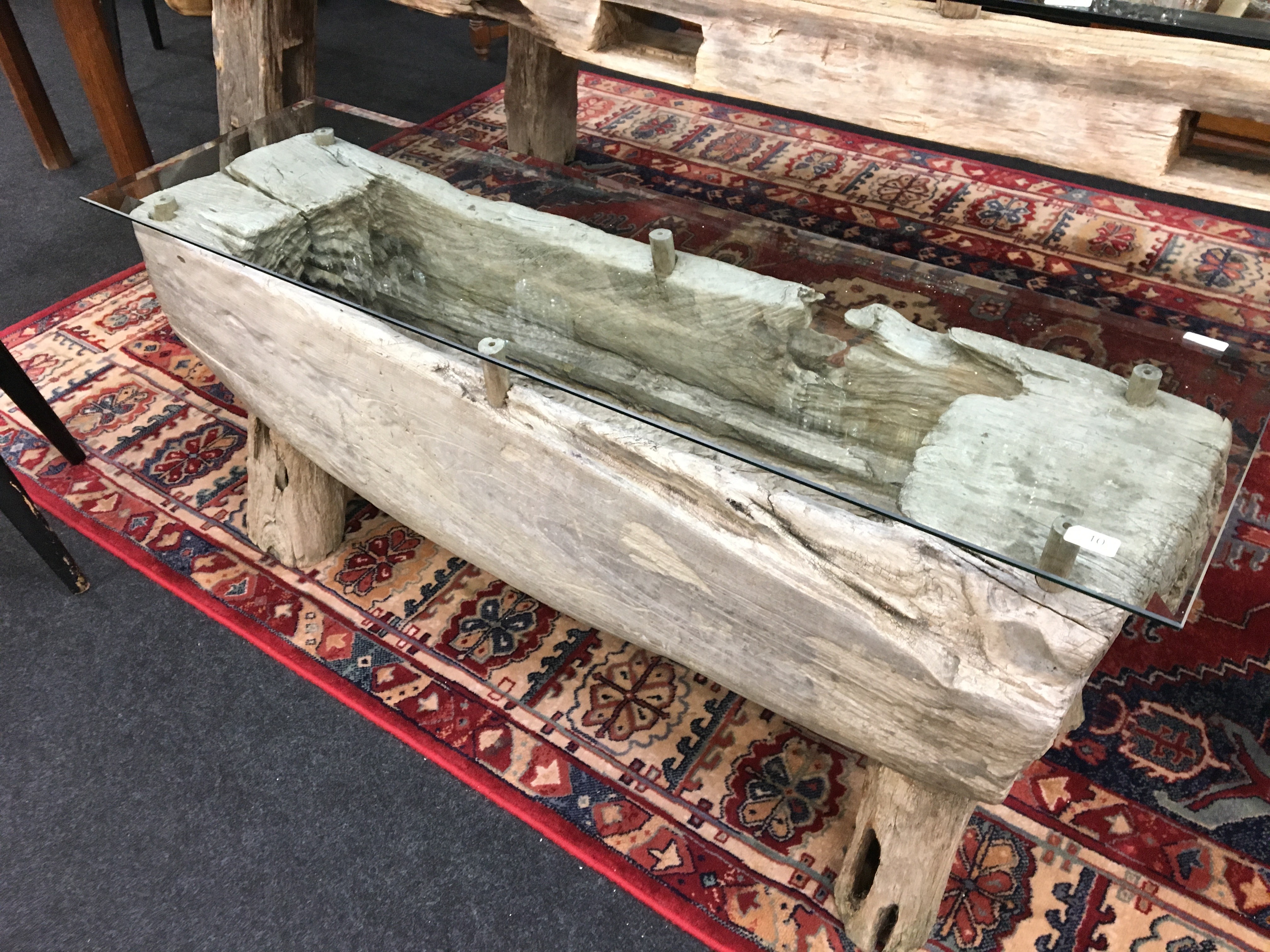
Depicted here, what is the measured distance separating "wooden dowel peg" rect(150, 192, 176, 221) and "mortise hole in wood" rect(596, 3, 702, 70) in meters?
0.97

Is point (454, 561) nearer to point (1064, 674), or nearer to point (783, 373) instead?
point (783, 373)

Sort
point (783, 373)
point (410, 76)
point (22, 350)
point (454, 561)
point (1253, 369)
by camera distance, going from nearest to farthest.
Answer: point (1253, 369)
point (783, 373)
point (454, 561)
point (22, 350)
point (410, 76)

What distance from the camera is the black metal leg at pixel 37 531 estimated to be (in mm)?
1952

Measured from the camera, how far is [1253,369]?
4.77 ft

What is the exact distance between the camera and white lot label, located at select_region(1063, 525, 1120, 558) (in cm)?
111

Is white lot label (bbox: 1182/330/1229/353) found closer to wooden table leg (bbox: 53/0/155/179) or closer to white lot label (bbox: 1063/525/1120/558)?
white lot label (bbox: 1063/525/1120/558)

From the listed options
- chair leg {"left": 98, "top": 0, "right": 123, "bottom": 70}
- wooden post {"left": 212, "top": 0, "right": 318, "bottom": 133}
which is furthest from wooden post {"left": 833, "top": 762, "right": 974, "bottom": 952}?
chair leg {"left": 98, "top": 0, "right": 123, "bottom": 70}

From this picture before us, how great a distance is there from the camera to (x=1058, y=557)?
1108mm

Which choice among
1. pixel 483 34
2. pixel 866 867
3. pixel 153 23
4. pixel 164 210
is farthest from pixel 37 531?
pixel 153 23

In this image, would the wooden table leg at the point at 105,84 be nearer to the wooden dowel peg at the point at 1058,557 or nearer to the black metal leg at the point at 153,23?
the black metal leg at the point at 153,23

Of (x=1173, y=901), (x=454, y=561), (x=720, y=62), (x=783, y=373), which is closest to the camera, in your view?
(x=1173, y=901)

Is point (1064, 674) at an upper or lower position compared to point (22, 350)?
upper

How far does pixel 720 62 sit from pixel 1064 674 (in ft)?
4.72

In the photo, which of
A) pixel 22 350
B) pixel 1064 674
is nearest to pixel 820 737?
pixel 1064 674
